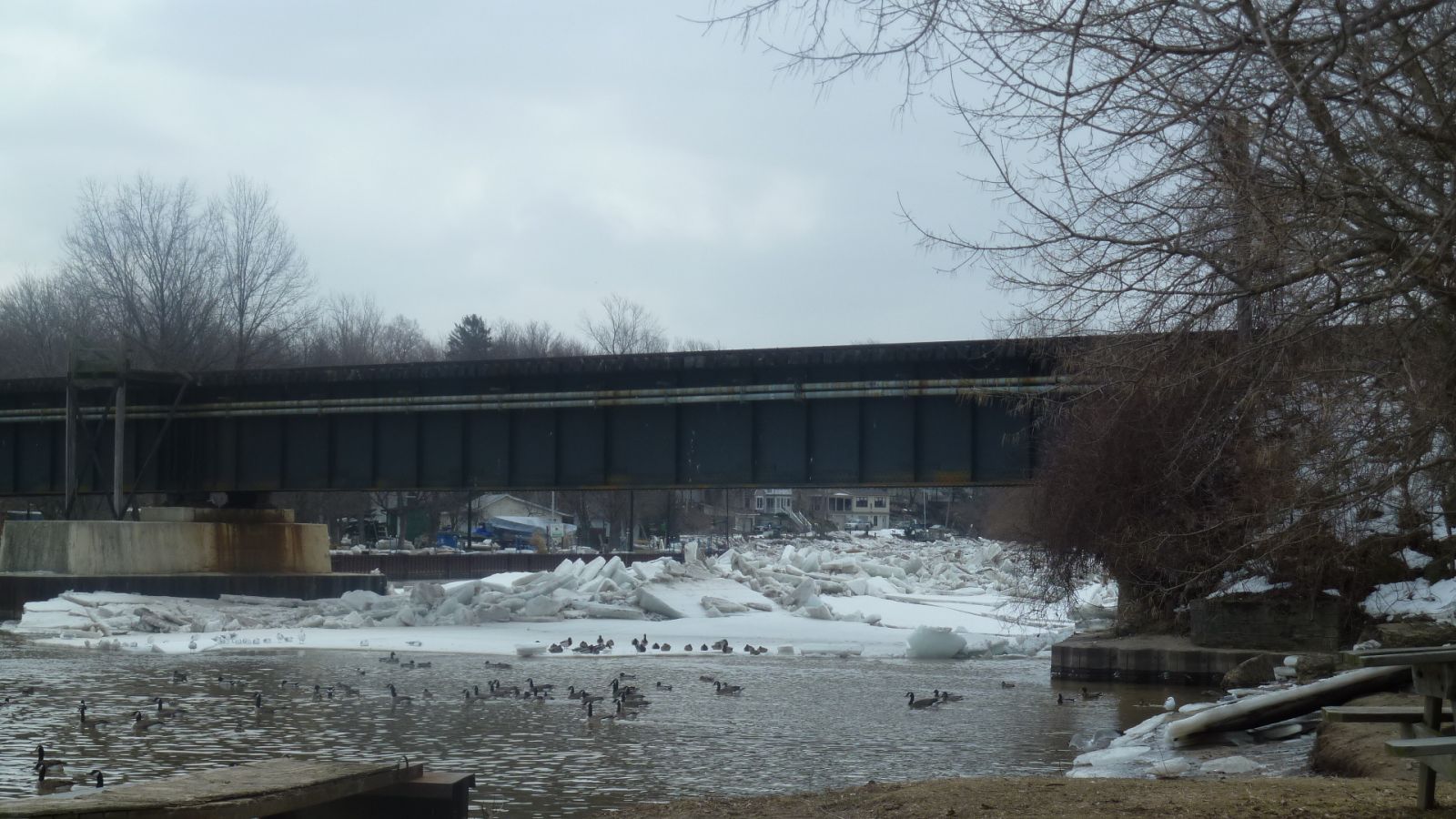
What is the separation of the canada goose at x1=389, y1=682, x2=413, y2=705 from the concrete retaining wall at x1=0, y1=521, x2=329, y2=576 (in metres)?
21.8

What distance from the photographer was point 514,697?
18906 millimetres

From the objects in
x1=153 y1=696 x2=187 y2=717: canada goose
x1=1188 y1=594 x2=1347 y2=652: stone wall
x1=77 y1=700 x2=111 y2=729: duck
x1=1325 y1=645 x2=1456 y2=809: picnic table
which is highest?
x1=1325 y1=645 x2=1456 y2=809: picnic table

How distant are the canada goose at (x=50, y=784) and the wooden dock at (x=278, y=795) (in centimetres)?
258

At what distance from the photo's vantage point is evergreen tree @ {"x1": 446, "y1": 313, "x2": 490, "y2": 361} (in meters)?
132

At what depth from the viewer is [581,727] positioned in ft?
51.8

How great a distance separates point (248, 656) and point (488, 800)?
1733cm

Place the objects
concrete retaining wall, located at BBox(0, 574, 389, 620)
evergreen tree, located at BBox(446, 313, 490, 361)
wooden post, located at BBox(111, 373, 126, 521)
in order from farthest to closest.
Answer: evergreen tree, located at BBox(446, 313, 490, 361)
wooden post, located at BBox(111, 373, 126, 521)
concrete retaining wall, located at BBox(0, 574, 389, 620)

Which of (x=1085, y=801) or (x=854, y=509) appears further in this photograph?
(x=854, y=509)

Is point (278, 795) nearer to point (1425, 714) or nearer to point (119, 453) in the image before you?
point (1425, 714)

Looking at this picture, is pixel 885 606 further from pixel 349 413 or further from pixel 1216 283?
pixel 1216 283

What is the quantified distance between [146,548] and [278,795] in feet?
110

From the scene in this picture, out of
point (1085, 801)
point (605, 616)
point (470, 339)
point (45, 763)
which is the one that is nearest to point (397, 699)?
point (45, 763)

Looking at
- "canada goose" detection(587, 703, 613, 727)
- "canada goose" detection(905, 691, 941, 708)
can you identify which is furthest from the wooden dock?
"canada goose" detection(905, 691, 941, 708)

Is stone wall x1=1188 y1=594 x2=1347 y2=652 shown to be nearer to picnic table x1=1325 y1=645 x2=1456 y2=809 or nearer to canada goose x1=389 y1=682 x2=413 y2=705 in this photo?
picnic table x1=1325 y1=645 x2=1456 y2=809
